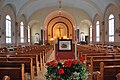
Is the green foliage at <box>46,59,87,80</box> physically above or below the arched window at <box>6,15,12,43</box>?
below

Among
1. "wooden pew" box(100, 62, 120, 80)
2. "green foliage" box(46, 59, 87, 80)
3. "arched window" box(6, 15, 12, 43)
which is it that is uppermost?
"arched window" box(6, 15, 12, 43)

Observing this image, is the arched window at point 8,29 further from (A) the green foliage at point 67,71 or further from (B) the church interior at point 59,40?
(A) the green foliage at point 67,71

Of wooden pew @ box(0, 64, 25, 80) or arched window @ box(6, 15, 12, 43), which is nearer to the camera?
wooden pew @ box(0, 64, 25, 80)

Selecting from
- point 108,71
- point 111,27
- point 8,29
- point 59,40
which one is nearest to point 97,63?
point 108,71

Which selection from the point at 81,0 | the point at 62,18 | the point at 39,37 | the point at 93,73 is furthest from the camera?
the point at 62,18

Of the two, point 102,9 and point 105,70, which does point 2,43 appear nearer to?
point 102,9

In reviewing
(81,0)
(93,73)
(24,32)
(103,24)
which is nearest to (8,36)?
(24,32)

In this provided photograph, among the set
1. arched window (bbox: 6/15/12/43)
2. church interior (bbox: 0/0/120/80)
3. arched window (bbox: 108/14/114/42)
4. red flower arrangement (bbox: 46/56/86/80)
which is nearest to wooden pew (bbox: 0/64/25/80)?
church interior (bbox: 0/0/120/80)

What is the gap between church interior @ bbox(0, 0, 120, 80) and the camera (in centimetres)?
434

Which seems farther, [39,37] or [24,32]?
[39,37]

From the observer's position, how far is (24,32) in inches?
1087

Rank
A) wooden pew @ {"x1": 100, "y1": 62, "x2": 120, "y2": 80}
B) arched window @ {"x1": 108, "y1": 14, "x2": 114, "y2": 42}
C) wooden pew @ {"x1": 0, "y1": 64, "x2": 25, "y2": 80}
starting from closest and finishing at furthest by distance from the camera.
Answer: wooden pew @ {"x1": 0, "y1": 64, "x2": 25, "y2": 80}, wooden pew @ {"x1": 100, "y1": 62, "x2": 120, "y2": 80}, arched window @ {"x1": 108, "y1": 14, "x2": 114, "y2": 42}

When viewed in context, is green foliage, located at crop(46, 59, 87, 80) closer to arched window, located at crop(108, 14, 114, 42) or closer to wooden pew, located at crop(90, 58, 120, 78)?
wooden pew, located at crop(90, 58, 120, 78)

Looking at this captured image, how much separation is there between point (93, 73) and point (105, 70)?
1.62 metres
